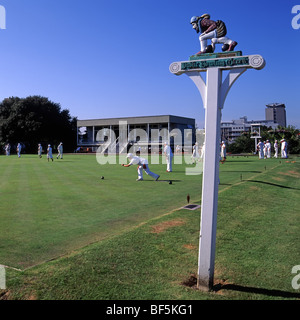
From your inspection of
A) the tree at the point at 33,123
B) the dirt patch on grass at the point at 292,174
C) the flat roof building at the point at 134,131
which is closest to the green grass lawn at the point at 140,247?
the dirt patch on grass at the point at 292,174

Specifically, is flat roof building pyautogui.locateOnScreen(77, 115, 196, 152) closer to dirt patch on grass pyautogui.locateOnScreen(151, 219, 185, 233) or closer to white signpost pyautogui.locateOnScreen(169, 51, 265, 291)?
dirt patch on grass pyautogui.locateOnScreen(151, 219, 185, 233)

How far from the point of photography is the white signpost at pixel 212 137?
4.35 m

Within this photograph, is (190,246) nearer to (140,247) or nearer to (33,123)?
(140,247)

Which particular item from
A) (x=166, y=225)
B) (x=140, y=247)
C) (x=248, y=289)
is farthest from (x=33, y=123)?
(x=248, y=289)

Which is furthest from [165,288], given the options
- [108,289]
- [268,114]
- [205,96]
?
[268,114]

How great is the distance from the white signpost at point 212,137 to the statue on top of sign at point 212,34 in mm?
343

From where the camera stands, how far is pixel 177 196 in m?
10.7

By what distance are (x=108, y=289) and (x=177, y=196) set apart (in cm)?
669

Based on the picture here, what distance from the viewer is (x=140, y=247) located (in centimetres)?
561

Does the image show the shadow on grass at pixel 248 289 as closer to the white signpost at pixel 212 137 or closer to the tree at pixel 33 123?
the white signpost at pixel 212 137

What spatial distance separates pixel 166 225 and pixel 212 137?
309 cm

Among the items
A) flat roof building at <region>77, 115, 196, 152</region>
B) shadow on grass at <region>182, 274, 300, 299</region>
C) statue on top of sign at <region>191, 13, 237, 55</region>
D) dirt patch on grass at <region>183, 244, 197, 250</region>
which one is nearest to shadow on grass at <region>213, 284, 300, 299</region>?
shadow on grass at <region>182, 274, 300, 299</region>

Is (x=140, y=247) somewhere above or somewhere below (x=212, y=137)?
below

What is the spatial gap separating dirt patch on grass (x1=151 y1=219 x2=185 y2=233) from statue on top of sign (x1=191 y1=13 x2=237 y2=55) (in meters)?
3.61
